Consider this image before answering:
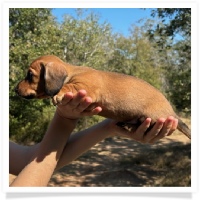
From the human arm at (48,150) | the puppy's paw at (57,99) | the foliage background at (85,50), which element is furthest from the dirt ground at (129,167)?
the puppy's paw at (57,99)

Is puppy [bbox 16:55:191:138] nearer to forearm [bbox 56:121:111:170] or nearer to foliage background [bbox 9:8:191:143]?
forearm [bbox 56:121:111:170]

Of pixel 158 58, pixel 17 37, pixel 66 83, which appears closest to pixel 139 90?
pixel 66 83

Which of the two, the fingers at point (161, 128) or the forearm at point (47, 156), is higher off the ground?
the fingers at point (161, 128)

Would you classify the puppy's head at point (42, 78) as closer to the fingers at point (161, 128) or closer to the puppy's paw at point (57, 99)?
the puppy's paw at point (57, 99)

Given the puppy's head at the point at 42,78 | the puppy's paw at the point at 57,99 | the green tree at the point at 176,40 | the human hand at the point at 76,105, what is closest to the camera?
the human hand at the point at 76,105

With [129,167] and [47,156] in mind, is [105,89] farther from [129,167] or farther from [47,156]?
[129,167]

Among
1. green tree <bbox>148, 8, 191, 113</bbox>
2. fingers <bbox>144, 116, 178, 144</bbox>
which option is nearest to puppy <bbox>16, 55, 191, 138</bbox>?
fingers <bbox>144, 116, 178, 144</bbox>
